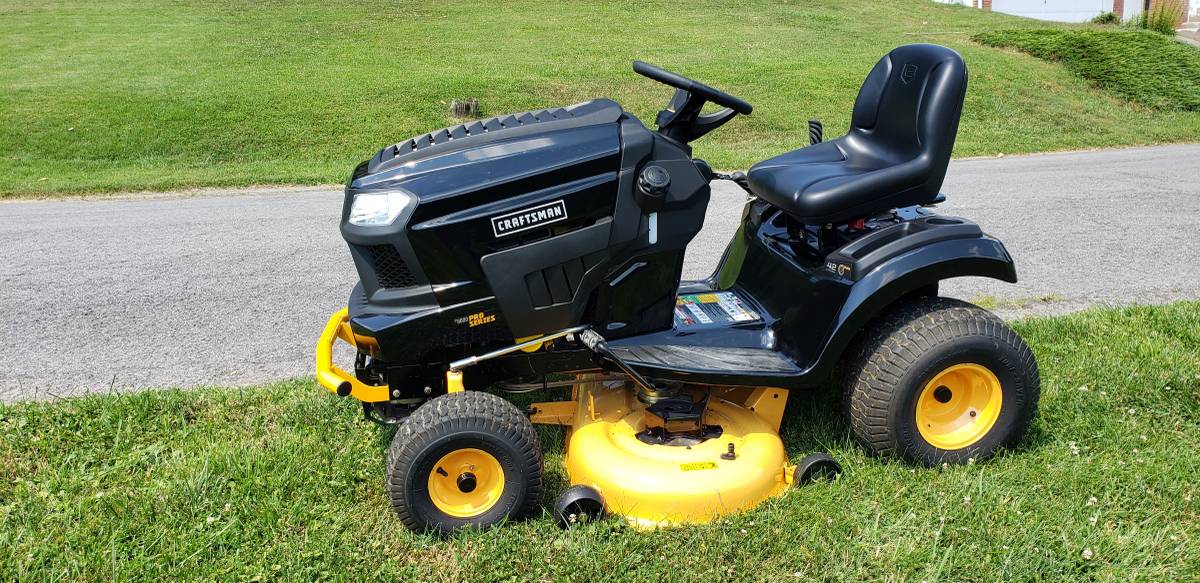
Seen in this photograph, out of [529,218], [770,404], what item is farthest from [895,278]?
[529,218]

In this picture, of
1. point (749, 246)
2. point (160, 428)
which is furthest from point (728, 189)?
point (160, 428)

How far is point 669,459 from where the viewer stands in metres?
2.94

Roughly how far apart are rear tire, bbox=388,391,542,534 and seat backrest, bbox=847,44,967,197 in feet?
5.67

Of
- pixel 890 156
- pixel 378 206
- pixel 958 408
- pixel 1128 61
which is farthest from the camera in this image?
pixel 1128 61

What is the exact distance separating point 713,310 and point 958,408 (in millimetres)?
958

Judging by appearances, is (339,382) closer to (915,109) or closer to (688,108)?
(688,108)

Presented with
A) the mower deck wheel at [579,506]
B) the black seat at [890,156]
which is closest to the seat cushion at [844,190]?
the black seat at [890,156]

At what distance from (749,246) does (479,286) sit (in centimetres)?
133

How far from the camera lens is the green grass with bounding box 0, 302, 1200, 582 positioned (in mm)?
2670

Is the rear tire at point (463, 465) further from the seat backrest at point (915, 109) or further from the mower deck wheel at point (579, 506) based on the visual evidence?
the seat backrest at point (915, 109)

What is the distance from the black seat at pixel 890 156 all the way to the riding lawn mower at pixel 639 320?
0.01 m

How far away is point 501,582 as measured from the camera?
8.66 ft

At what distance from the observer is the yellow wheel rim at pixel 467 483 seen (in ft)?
9.36

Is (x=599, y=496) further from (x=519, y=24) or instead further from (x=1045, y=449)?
(x=519, y=24)
